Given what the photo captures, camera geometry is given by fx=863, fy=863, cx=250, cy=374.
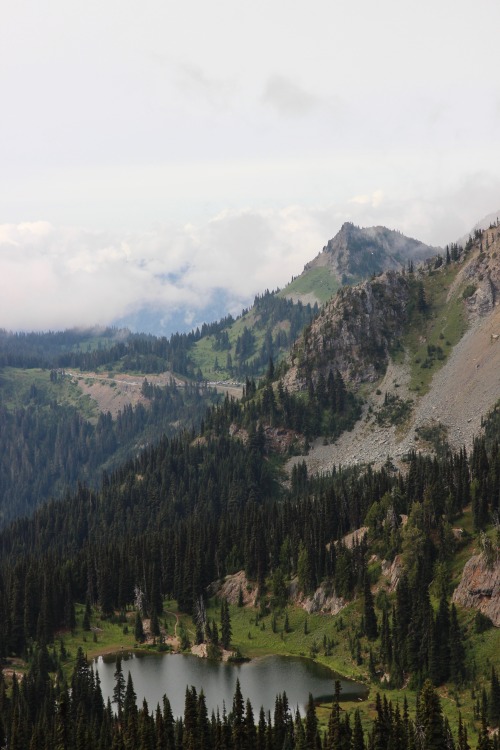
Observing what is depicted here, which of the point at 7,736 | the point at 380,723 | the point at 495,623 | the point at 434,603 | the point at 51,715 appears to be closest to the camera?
the point at 380,723

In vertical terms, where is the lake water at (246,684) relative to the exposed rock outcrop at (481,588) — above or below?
below

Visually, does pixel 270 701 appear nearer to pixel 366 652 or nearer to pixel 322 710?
pixel 322 710

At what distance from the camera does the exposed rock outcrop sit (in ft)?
595

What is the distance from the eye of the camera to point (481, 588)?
607 feet

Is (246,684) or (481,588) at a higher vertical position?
(481,588)

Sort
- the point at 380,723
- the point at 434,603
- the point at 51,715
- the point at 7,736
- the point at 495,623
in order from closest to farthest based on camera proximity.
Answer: the point at 380,723 < the point at 7,736 < the point at 51,715 < the point at 495,623 < the point at 434,603

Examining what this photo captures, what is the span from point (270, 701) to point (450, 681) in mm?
35922

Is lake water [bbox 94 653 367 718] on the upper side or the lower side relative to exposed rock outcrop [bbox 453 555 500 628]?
lower

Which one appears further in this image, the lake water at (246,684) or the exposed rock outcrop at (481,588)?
the exposed rock outcrop at (481,588)

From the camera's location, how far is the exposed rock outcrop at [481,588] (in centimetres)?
18125

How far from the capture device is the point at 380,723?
139m

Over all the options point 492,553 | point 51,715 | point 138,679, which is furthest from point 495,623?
point 51,715

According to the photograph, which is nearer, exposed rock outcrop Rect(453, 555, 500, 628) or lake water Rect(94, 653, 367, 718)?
lake water Rect(94, 653, 367, 718)

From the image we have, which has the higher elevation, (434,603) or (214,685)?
(434,603)
